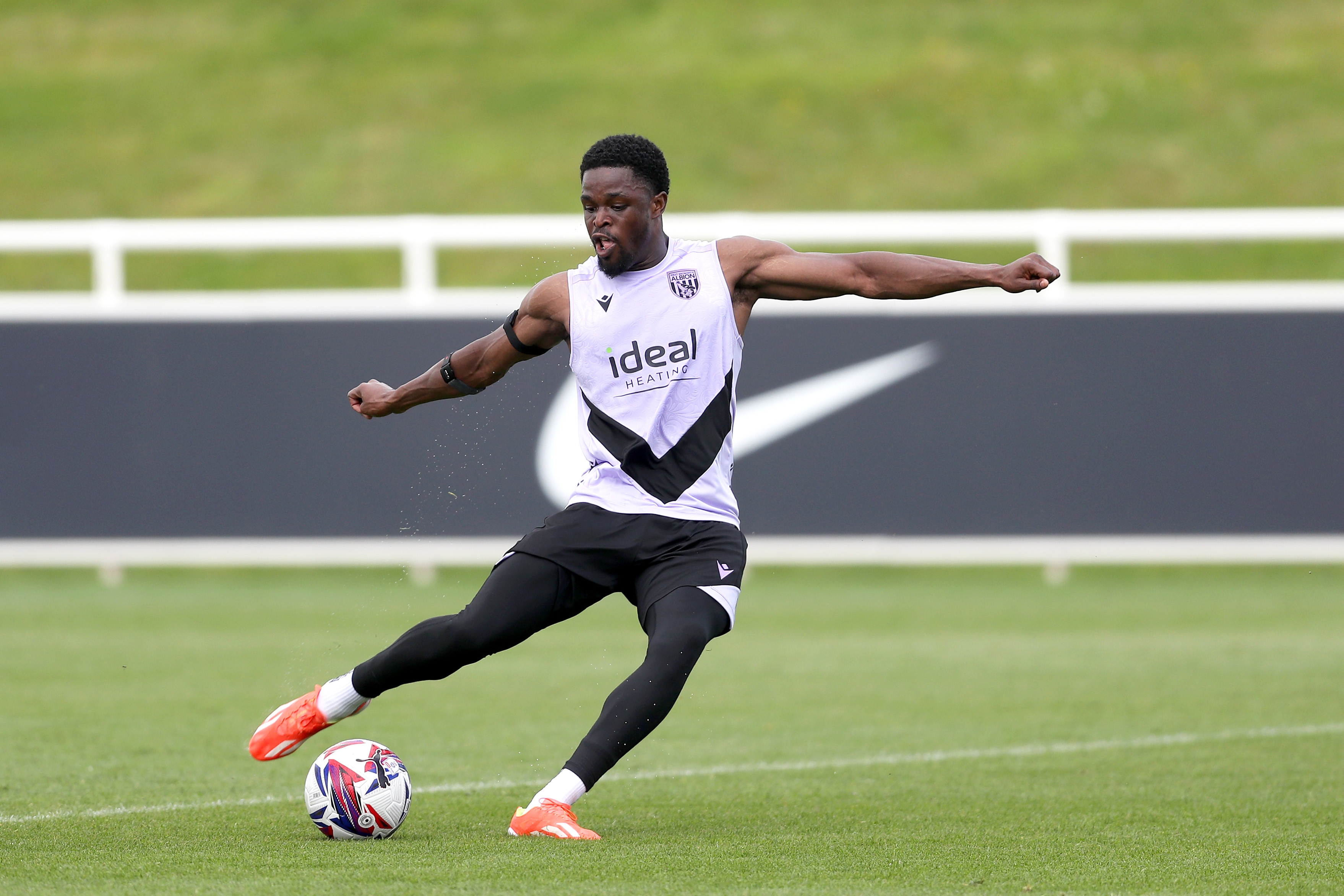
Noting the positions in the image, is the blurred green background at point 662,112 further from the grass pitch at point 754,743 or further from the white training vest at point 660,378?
the white training vest at point 660,378

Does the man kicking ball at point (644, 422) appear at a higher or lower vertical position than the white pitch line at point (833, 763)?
higher

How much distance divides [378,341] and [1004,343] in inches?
169

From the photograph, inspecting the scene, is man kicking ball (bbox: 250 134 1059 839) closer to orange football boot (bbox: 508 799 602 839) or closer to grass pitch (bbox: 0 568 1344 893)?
orange football boot (bbox: 508 799 602 839)

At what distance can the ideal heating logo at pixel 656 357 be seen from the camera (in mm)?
5914

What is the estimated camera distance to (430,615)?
11.9 metres

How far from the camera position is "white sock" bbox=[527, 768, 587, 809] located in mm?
5641

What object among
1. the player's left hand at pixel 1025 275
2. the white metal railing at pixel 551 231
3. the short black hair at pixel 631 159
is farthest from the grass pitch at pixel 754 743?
the white metal railing at pixel 551 231

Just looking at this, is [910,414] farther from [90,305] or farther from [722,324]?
[722,324]

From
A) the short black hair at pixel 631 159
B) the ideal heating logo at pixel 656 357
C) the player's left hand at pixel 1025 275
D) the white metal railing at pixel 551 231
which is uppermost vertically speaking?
the short black hair at pixel 631 159

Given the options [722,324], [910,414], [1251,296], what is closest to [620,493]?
[722,324]

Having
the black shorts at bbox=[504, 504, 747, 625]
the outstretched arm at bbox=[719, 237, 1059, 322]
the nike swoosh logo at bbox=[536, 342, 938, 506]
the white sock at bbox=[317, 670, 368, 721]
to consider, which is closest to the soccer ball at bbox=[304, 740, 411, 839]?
the white sock at bbox=[317, 670, 368, 721]

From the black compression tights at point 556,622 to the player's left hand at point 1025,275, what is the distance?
1.32 meters

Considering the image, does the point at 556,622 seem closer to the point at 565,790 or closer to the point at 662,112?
the point at 565,790

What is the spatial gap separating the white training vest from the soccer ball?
42.4 inches
